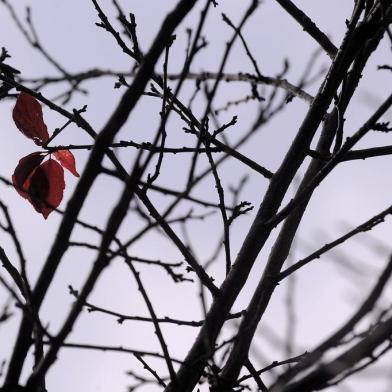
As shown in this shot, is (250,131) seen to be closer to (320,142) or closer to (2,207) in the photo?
(2,207)

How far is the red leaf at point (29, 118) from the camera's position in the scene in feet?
8.54

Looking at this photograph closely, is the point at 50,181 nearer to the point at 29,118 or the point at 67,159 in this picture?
the point at 67,159

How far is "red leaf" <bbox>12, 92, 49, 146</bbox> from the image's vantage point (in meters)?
2.60

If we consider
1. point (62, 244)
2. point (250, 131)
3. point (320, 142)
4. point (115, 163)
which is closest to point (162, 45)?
point (250, 131)

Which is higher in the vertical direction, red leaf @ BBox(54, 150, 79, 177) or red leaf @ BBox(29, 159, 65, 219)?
red leaf @ BBox(54, 150, 79, 177)

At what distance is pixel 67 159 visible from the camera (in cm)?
267

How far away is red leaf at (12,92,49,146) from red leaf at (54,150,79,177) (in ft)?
0.27

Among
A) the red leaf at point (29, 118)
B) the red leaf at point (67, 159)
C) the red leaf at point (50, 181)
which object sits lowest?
the red leaf at point (50, 181)

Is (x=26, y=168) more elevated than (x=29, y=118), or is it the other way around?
(x=29, y=118)

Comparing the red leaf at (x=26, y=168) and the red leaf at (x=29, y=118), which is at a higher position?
the red leaf at (x=29, y=118)

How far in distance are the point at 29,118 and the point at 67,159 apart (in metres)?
0.22

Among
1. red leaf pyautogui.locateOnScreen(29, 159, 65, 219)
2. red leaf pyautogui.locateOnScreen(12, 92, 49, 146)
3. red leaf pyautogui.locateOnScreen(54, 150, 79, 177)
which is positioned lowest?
red leaf pyautogui.locateOnScreen(29, 159, 65, 219)

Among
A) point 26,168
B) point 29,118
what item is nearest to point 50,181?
point 26,168

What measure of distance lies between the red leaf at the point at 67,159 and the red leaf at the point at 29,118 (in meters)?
0.08
